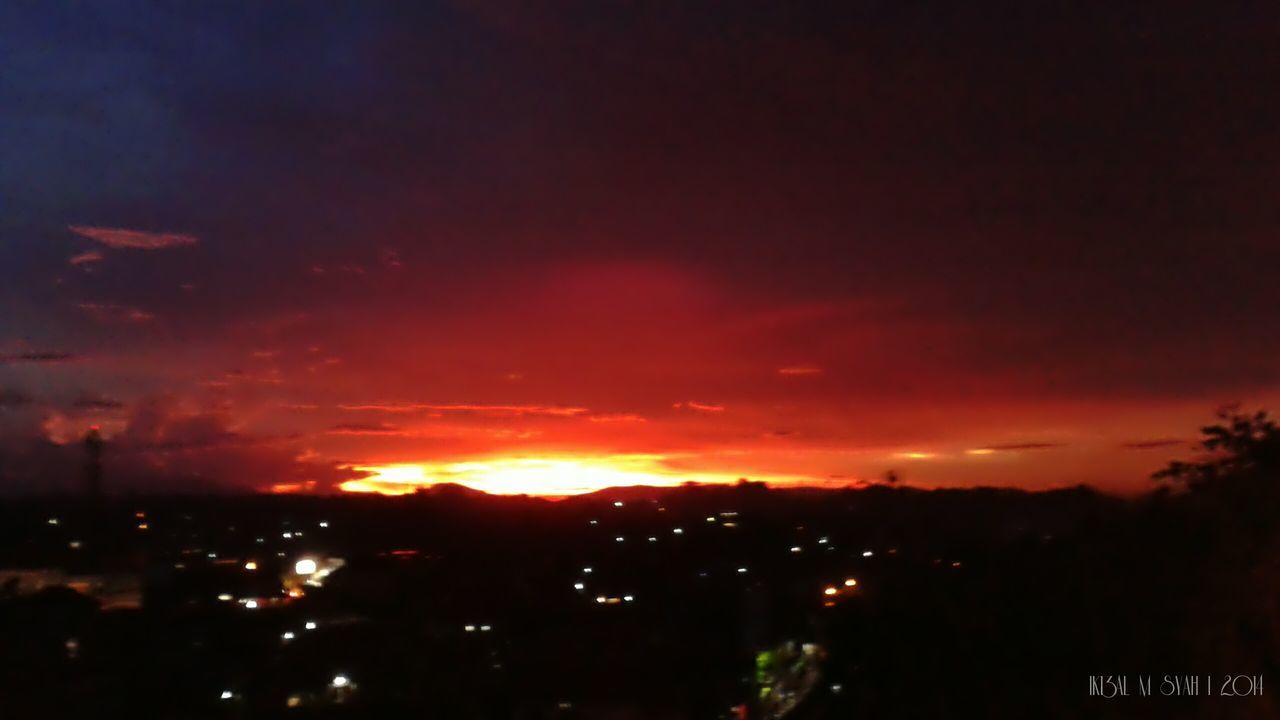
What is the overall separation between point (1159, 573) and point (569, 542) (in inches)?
1151

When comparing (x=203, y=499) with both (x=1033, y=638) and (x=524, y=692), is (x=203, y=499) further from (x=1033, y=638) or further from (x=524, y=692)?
(x=1033, y=638)

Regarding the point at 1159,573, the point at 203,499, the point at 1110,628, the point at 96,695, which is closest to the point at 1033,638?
the point at 1110,628

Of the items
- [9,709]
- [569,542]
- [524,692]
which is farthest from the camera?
[569,542]

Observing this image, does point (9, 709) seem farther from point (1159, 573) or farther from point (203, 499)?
point (203, 499)

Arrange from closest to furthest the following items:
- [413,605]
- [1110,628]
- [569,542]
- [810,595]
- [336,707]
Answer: [1110,628]
[336,707]
[810,595]
[413,605]
[569,542]

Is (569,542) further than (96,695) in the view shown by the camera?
Yes

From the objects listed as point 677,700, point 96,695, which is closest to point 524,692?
point 677,700

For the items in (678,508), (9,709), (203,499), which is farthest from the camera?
(678,508)

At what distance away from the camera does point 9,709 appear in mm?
12281

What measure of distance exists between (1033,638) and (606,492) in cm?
3940

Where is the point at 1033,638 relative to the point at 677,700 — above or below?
above

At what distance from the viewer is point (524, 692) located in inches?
741

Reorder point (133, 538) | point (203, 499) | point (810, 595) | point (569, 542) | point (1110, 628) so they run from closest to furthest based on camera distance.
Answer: point (1110, 628) → point (810, 595) → point (133, 538) → point (569, 542) → point (203, 499)

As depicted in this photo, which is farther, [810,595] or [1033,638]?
[810,595]
